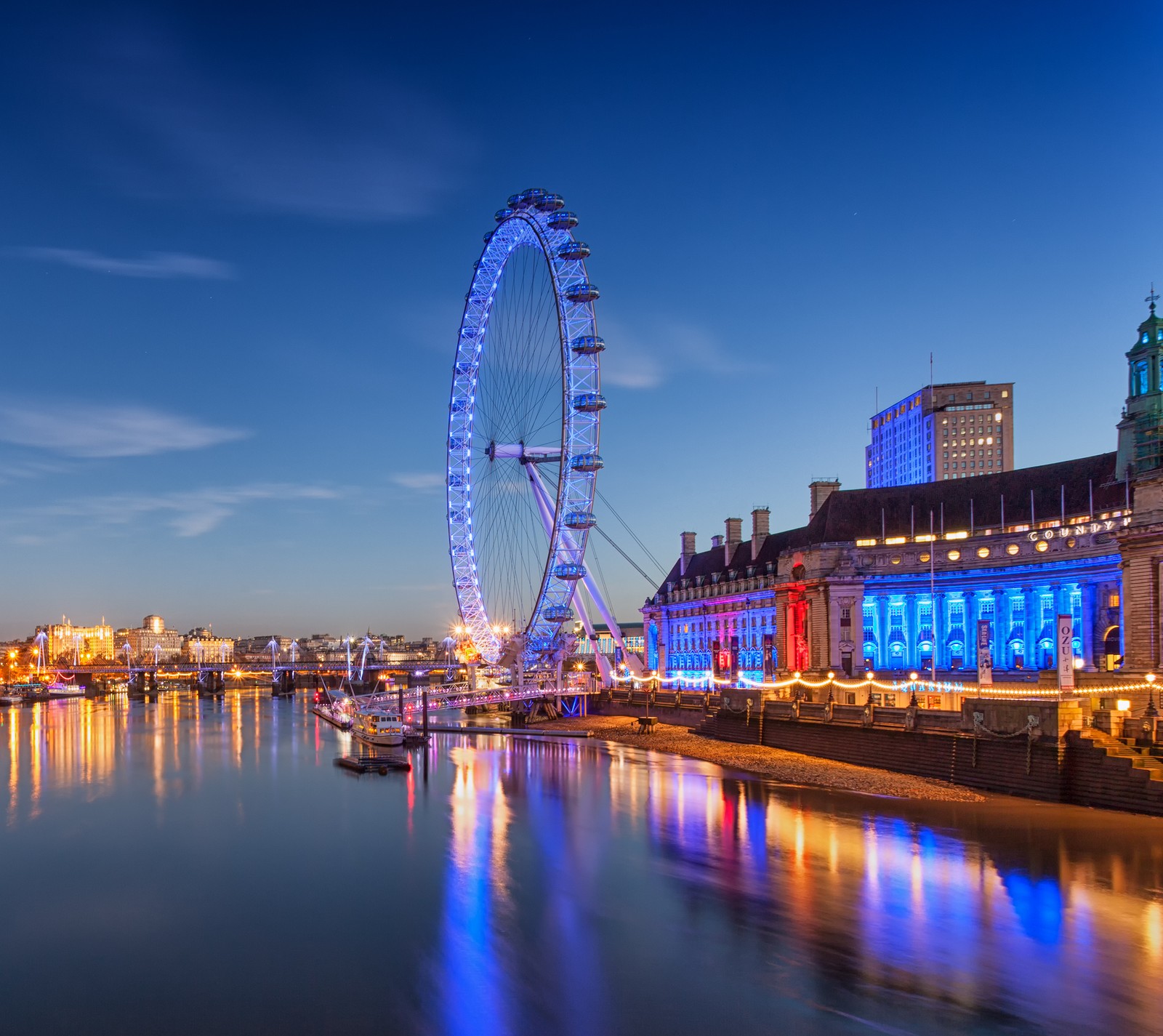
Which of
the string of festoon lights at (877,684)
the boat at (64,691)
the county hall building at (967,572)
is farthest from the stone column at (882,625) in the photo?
the boat at (64,691)

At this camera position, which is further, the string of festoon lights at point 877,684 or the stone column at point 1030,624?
the stone column at point 1030,624

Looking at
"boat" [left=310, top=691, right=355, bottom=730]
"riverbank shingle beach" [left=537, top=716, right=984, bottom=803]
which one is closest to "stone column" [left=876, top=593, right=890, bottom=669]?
"riverbank shingle beach" [left=537, top=716, right=984, bottom=803]

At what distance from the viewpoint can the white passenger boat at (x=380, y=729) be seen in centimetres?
6284

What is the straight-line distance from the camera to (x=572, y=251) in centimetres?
6544

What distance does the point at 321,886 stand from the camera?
30359mm

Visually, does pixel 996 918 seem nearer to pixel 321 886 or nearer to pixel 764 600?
pixel 321 886

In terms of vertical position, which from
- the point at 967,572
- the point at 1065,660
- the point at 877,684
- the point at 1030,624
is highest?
the point at 967,572

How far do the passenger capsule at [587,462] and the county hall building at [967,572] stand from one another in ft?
64.2

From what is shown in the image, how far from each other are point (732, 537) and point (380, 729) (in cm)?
5042

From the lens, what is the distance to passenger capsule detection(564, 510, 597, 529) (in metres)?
68.6

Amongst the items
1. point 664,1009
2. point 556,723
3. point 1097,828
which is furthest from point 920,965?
point 556,723

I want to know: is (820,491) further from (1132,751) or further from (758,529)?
(1132,751)

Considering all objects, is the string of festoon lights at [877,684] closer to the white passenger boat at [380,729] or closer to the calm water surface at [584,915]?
the calm water surface at [584,915]

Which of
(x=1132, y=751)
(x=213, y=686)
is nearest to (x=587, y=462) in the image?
(x=1132, y=751)
